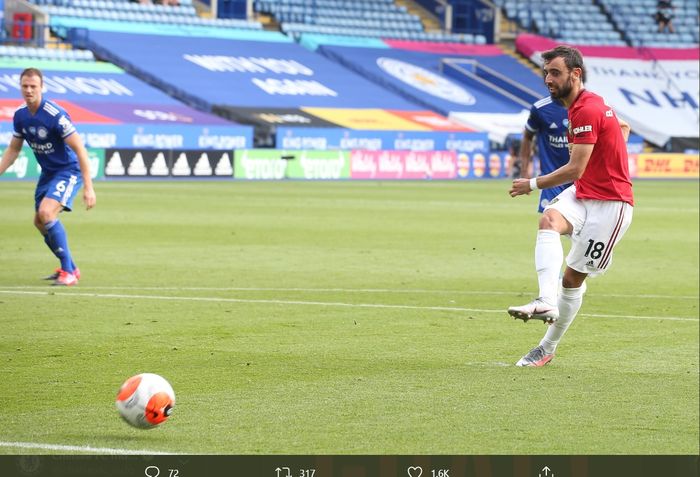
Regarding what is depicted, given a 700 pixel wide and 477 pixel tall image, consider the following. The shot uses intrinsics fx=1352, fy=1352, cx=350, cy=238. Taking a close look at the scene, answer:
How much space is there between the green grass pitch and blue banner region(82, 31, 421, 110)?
27.1 meters

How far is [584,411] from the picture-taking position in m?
7.61

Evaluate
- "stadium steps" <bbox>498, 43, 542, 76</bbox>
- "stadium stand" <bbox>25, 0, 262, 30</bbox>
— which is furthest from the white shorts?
"stadium steps" <bbox>498, 43, 542, 76</bbox>

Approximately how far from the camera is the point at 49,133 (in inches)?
546

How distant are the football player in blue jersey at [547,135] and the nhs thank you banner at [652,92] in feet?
147

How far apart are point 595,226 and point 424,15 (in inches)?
2211

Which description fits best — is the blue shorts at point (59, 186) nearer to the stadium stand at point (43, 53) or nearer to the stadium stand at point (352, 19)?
the stadium stand at point (43, 53)

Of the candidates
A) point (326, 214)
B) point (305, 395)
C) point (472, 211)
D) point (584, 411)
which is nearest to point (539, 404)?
point (584, 411)

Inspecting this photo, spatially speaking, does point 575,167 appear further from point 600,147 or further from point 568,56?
point 568,56

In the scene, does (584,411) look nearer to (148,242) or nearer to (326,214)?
(148,242)

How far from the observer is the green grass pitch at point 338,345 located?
22.6 feet

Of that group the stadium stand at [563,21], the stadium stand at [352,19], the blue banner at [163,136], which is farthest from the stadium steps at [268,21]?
the blue banner at [163,136]

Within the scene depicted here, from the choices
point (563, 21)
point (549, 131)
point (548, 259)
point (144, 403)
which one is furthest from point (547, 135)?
point (563, 21)

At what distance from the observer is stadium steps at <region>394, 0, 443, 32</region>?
6365 cm
